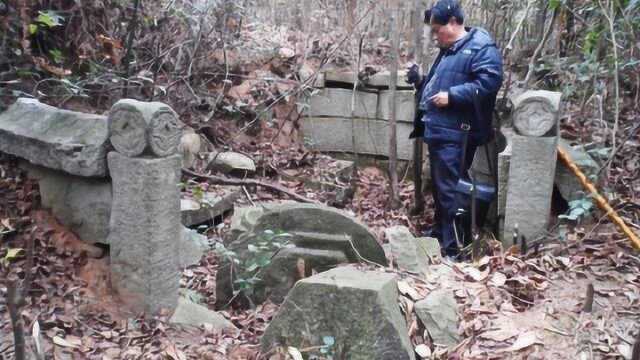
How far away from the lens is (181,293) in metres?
4.19

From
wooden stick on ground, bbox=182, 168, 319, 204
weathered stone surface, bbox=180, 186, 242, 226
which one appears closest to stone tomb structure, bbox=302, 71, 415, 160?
wooden stick on ground, bbox=182, 168, 319, 204

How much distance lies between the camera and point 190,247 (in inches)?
195

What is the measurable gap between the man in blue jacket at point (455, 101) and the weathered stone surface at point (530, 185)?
0.61 meters

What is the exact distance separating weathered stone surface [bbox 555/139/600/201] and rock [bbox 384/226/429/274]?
1470 mm

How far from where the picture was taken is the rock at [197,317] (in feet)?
12.2

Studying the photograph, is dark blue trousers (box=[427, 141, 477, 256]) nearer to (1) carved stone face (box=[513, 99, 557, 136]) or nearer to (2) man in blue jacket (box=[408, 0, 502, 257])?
(2) man in blue jacket (box=[408, 0, 502, 257])

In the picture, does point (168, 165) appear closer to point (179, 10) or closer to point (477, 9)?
point (179, 10)

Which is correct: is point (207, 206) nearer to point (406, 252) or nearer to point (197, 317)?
point (197, 317)

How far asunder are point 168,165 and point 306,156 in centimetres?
454

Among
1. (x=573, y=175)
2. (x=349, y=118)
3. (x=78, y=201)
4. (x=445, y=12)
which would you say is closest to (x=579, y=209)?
(x=573, y=175)

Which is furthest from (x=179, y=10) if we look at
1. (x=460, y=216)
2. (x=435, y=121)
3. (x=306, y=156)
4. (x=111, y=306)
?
(x=111, y=306)

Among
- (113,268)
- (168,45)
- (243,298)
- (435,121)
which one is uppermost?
(168,45)

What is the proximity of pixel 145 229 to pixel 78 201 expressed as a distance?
58cm

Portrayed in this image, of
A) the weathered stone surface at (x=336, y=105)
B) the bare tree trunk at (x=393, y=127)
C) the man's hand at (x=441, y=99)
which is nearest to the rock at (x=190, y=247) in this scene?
the man's hand at (x=441, y=99)
